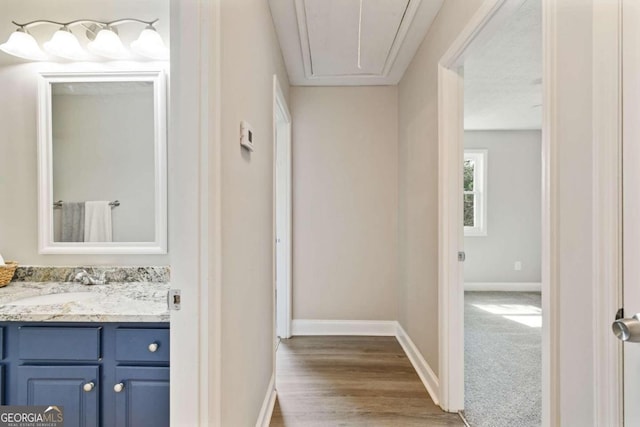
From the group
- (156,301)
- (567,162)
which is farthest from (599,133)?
(156,301)

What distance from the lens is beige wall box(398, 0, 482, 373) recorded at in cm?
206

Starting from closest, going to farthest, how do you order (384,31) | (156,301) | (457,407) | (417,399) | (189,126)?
(189,126) → (156,301) → (457,407) → (417,399) → (384,31)

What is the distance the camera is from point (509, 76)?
3.18 metres

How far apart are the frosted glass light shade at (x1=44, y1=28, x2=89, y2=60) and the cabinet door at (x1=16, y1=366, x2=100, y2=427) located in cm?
155

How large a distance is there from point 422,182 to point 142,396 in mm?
2065

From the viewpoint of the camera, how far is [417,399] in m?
2.07

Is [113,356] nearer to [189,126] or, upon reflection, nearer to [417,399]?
[189,126]

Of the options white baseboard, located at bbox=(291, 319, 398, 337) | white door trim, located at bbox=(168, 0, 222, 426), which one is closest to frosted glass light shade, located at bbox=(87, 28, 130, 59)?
white door trim, located at bbox=(168, 0, 222, 426)

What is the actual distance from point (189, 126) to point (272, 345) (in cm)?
162

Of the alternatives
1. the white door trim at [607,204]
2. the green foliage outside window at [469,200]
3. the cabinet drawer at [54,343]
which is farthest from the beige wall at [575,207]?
the green foliage outside window at [469,200]

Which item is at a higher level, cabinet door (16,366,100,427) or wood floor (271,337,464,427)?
cabinet door (16,366,100,427)

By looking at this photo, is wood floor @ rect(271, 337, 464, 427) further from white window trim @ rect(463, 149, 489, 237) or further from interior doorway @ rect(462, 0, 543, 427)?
white window trim @ rect(463, 149, 489, 237)

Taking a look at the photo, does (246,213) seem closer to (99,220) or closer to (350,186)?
(99,220)

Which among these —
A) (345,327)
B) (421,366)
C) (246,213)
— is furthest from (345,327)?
(246,213)
